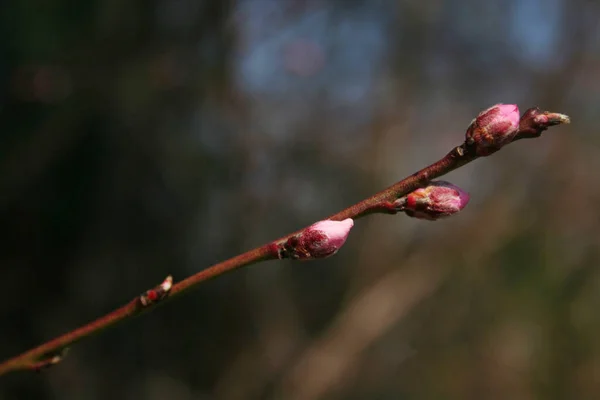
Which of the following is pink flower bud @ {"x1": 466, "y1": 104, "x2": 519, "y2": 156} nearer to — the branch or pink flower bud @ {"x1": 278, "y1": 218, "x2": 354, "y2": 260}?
the branch

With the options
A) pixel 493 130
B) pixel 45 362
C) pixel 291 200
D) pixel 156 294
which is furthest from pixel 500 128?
pixel 291 200

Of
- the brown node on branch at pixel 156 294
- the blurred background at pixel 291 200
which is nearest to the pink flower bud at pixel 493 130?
the brown node on branch at pixel 156 294

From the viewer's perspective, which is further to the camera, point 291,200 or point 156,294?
point 291,200

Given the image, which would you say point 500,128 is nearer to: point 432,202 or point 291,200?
point 432,202

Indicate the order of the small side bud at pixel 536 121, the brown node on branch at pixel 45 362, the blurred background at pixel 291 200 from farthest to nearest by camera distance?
the blurred background at pixel 291 200, the brown node on branch at pixel 45 362, the small side bud at pixel 536 121

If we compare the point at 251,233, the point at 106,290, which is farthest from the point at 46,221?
the point at 251,233

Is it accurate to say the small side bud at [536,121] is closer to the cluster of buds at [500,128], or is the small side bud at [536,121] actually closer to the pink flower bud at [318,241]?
the cluster of buds at [500,128]

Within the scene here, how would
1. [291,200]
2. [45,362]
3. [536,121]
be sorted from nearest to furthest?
[536,121], [45,362], [291,200]
